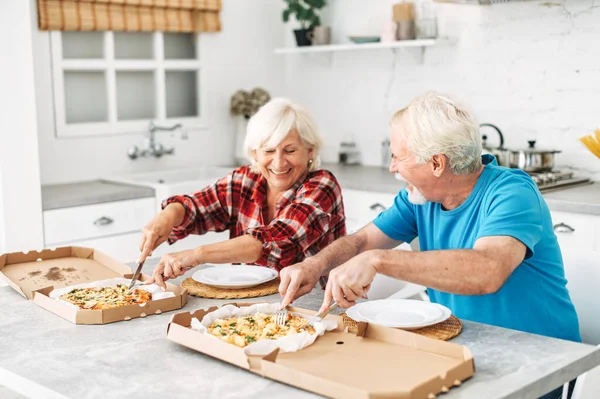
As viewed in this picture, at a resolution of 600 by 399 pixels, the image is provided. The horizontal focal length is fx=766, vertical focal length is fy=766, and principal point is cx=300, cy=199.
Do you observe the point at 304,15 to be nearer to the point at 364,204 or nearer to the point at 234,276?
the point at 364,204

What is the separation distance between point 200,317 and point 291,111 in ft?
3.53

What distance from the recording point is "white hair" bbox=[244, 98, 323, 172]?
269 centimetres

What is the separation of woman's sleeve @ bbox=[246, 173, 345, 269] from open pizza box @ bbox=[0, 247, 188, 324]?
40 cm

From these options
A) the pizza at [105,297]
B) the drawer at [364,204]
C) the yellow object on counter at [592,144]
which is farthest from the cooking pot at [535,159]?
the pizza at [105,297]

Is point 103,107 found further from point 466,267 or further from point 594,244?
point 466,267

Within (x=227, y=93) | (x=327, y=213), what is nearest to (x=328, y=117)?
(x=227, y=93)

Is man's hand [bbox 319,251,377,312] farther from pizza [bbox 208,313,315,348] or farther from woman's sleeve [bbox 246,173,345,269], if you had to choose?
woman's sleeve [bbox 246,173,345,269]

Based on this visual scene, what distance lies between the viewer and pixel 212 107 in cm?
505

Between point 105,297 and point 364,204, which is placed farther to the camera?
→ point 364,204

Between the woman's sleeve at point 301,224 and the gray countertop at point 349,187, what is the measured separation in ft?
4.00

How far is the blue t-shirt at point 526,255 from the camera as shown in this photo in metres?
1.93

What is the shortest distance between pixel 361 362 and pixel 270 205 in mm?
1294

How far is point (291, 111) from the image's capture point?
107 inches

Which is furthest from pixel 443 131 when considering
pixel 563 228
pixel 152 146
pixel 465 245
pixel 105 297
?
pixel 152 146
